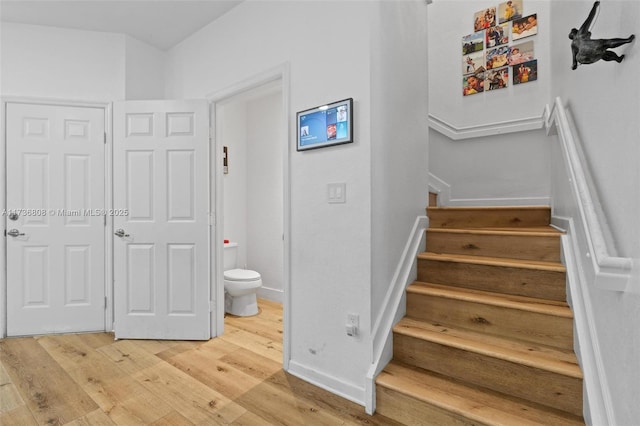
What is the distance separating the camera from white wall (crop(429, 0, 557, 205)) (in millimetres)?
3061

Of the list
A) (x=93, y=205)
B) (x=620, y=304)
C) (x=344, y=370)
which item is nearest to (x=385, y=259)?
(x=344, y=370)

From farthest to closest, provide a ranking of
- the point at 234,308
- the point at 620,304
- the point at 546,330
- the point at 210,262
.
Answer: the point at 234,308
the point at 210,262
the point at 546,330
the point at 620,304

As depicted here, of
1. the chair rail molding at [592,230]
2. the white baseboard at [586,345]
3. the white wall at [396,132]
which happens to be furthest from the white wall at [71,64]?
the white baseboard at [586,345]

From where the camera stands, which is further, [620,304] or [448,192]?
[448,192]

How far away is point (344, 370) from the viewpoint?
2002 mm

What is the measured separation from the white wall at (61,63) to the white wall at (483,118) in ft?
10.3

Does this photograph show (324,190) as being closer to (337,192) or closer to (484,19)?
(337,192)

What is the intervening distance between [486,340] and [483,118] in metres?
2.39

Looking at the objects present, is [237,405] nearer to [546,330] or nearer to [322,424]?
[322,424]

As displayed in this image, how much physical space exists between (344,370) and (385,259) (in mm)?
700

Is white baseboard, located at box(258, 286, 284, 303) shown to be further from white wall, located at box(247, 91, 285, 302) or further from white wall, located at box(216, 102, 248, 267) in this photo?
white wall, located at box(216, 102, 248, 267)

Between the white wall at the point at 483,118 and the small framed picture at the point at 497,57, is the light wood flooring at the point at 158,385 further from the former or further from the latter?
the small framed picture at the point at 497,57

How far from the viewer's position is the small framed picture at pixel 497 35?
3.24 m

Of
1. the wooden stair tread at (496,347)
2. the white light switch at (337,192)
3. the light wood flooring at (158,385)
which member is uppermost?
the white light switch at (337,192)
